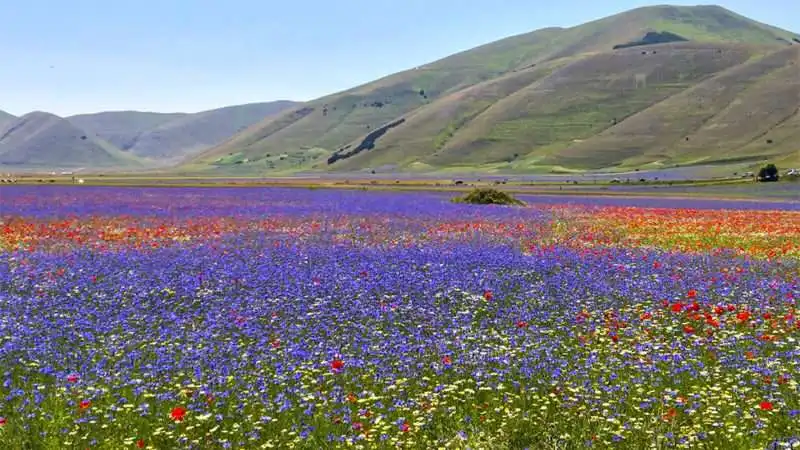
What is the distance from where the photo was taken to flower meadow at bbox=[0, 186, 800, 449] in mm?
8195

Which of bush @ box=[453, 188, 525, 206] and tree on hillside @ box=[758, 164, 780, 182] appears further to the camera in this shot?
tree on hillside @ box=[758, 164, 780, 182]

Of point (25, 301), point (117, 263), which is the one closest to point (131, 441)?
point (25, 301)

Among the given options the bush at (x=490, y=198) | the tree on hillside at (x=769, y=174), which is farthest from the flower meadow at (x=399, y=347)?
the tree on hillside at (x=769, y=174)

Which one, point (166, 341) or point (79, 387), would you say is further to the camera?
point (166, 341)

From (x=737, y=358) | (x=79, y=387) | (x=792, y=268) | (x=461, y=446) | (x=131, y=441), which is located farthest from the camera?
(x=792, y=268)

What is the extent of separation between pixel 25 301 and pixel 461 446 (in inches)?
460

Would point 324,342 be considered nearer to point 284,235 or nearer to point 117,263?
point 117,263

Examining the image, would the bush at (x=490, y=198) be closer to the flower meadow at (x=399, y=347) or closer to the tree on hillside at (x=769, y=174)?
the flower meadow at (x=399, y=347)

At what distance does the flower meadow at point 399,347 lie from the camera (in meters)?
8.20

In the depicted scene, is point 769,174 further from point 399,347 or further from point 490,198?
point 399,347

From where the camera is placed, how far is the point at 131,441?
7750 mm

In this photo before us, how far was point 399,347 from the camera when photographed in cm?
1120

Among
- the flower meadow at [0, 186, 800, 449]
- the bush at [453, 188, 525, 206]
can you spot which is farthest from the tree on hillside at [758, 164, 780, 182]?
the flower meadow at [0, 186, 800, 449]

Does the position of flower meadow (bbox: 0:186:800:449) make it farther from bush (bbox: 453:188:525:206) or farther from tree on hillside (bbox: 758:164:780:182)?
→ tree on hillside (bbox: 758:164:780:182)
